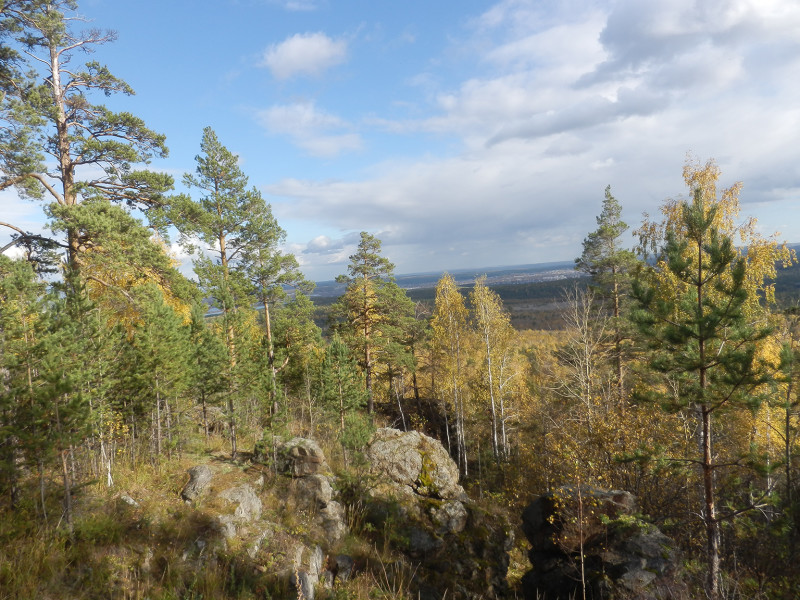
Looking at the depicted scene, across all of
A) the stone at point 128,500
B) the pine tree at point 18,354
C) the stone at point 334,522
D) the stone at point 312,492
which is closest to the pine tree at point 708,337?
the stone at point 334,522

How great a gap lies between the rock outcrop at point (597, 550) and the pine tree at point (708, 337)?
1.02m

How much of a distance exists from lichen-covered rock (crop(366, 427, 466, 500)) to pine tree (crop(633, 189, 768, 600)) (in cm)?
951

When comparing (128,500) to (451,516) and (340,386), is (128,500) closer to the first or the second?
(340,386)

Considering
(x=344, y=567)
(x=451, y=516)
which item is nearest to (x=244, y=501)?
(x=344, y=567)

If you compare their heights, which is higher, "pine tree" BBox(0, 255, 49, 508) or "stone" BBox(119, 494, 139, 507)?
"pine tree" BBox(0, 255, 49, 508)

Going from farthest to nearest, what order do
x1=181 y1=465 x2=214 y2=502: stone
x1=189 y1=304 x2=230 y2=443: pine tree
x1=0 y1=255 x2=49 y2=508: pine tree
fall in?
x1=189 y1=304 x2=230 y2=443: pine tree < x1=181 y1=465 x2=214 y2=502: stone < x1=0 y1=255 x2=49 y2=508: pine tree

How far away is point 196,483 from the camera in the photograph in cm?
1134

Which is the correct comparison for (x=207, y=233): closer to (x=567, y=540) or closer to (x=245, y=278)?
(x=245, y=278)

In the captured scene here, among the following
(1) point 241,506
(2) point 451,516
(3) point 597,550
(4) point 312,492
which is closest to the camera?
(3) point 597,550

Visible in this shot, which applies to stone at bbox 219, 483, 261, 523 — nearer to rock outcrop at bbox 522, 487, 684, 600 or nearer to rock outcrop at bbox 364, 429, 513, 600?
rock outcrop at bbox 364, 429, 513, 600

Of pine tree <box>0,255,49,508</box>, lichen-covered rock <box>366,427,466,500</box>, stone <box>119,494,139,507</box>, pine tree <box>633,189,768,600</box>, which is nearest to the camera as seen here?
pine tree <box>633,189,768,600</box>

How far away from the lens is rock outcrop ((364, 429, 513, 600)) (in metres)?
12.1

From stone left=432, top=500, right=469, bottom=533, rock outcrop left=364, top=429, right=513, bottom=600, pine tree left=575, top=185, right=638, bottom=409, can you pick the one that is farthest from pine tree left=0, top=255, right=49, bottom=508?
pine tree left=575, top=185, right=638, bottom=409

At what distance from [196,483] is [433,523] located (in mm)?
8444
